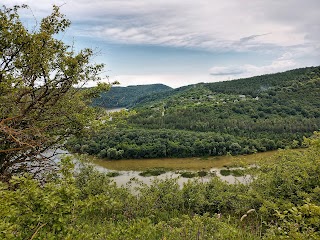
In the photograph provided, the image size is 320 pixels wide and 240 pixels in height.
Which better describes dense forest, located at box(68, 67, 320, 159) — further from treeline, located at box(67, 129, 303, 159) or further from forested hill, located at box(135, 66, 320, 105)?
forested hill, located at box(135, 66, 320, 105)

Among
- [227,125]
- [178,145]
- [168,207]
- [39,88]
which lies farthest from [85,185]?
[227,125]

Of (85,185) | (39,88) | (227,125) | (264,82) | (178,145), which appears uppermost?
(264,82)

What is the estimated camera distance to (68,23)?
7453 mm

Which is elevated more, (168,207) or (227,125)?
(168,207)

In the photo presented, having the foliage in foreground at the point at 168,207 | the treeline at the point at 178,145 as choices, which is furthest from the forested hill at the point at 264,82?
the foliage in foreground at the point at 168,207

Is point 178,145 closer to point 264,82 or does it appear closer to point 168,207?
point 168,207

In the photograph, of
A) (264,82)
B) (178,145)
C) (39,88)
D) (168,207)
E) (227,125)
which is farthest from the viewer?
(264,82)

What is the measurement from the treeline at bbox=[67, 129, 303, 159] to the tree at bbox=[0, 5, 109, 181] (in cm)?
4211

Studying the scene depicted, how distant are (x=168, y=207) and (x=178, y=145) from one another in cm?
4296

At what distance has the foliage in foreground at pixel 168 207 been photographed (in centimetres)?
269

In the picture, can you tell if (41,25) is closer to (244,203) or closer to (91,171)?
(91,171)

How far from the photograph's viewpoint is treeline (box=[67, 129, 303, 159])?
51.1 meters

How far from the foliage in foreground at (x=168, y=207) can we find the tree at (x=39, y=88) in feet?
5.39

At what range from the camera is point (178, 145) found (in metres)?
54.1
